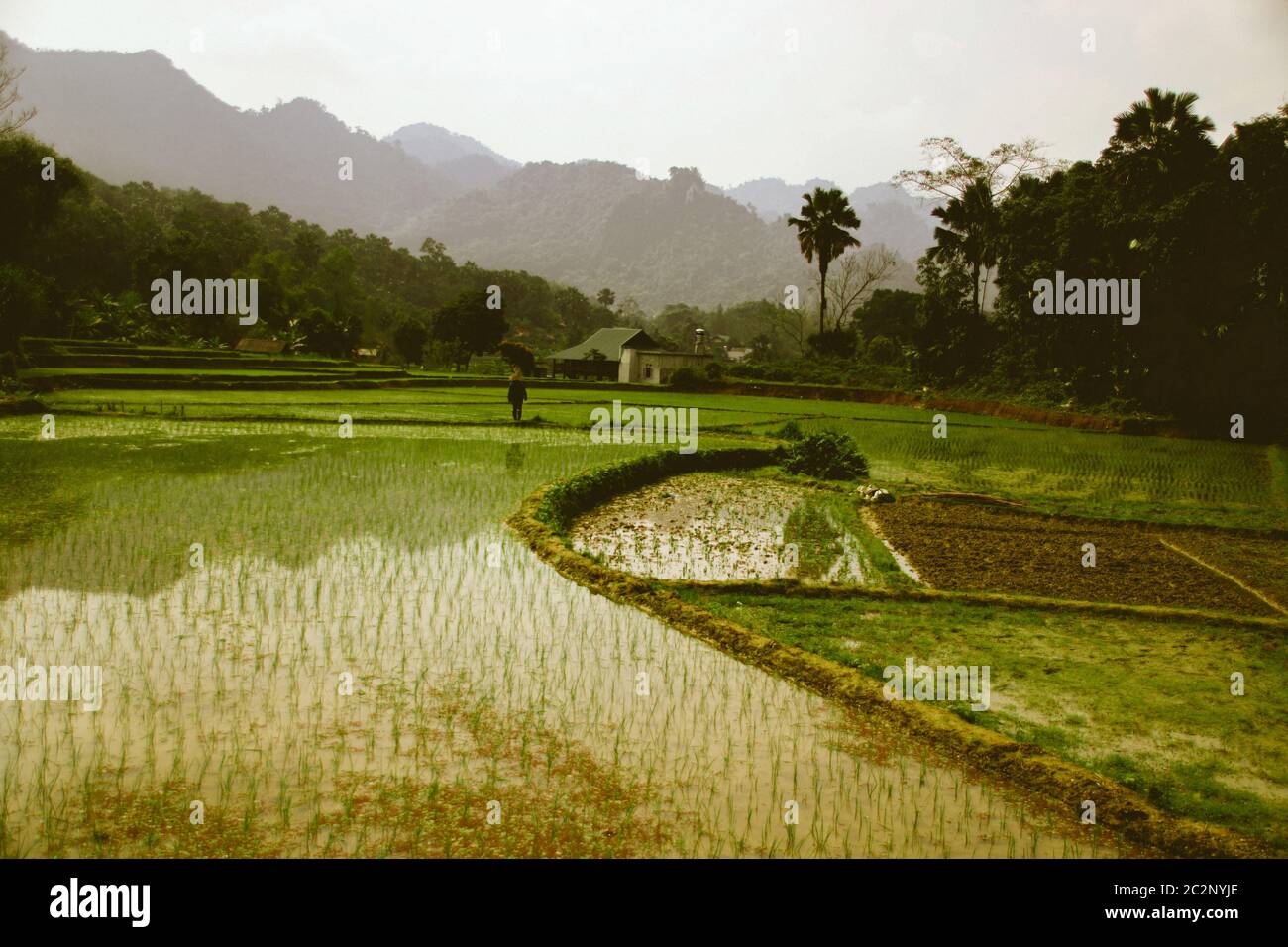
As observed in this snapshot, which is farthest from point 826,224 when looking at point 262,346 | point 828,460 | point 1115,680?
point 1115,680

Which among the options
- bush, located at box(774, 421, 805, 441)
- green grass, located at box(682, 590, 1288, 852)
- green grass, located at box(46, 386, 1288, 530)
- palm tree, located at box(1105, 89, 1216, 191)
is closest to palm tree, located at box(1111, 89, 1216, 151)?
palm tree, located at box(1105, 89, 1216, 191)

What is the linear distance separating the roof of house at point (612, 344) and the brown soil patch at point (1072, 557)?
36272mm

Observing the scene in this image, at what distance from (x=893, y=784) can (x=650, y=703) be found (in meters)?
1.44

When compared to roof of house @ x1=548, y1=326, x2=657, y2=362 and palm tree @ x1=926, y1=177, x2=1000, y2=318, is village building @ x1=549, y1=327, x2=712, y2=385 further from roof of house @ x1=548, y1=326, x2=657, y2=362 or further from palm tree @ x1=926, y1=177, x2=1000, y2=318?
palm tree @ x1=926, y1=177, x2=1000, y2=318

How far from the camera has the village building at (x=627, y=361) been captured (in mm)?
46281

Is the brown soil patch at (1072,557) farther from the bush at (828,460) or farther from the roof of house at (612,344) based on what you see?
the roof of house at (612,344)

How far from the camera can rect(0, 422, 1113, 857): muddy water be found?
11.9ft

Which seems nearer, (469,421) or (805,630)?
(805,630)

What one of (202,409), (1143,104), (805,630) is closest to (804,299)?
(1143,104)

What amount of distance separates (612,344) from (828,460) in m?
34.6

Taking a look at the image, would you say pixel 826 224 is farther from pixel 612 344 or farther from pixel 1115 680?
pixel 1115 680

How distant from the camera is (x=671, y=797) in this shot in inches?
148
